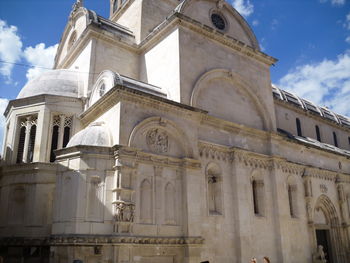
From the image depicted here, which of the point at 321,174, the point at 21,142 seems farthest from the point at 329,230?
the point at 21,142

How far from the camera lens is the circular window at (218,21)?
23695 millimetres

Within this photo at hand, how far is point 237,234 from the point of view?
735 inches

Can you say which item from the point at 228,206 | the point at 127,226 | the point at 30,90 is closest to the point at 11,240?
the point at 127,226

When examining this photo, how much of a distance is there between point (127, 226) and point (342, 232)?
753 inches

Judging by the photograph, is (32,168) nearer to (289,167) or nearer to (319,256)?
(289,167)

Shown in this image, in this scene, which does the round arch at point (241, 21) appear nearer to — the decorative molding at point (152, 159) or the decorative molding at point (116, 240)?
the decorative molding at point (152, 159)

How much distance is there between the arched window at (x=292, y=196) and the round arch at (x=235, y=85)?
3985mm

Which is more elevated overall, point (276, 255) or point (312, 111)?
point (312, 111)

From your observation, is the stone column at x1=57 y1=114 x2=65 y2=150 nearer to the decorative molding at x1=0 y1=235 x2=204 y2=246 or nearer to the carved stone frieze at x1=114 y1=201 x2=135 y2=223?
the decorative molding at x1=0 y1=235 x2=204 y2=246

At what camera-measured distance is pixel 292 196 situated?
2369 centimetres

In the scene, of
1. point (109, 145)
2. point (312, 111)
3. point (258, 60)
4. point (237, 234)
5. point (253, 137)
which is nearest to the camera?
point (109, 145)

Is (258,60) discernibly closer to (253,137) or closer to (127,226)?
(253,137)

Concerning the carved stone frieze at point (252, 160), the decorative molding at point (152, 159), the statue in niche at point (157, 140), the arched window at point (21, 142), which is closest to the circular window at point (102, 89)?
the statue in niche at point (157, 140)

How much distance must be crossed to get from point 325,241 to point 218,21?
58.9ft
